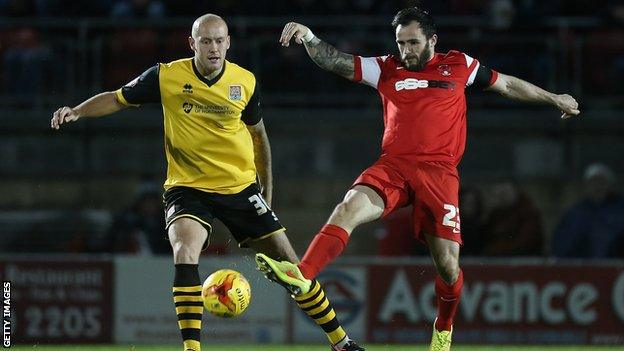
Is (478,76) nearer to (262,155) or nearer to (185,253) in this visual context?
(262,155)

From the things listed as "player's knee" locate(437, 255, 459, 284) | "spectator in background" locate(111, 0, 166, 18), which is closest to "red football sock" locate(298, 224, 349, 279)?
"player's knee" locate(437, 255, 459, 284)

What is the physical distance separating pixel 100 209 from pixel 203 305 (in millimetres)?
8031

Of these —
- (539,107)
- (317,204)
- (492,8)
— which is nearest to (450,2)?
(492,8)

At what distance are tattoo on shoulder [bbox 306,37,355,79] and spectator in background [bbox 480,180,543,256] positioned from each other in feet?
18.1

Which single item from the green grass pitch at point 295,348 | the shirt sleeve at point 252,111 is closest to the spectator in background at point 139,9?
the green grass pitch at point 295,348

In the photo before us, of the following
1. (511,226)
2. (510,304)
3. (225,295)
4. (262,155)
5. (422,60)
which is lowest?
(510,304)

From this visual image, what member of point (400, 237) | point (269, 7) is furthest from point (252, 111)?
point (269, 7)

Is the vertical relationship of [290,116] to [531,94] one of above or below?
below

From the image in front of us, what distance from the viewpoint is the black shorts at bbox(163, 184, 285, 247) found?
31.1 ft

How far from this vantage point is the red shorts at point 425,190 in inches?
369

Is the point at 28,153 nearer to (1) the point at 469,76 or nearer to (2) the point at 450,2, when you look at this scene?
(2) the point at 450,2

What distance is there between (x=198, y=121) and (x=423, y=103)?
59.8 inches

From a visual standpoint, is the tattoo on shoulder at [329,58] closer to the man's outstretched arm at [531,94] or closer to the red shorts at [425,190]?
the red shorts at [425,190]

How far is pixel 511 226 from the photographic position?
49.1 feet
